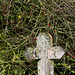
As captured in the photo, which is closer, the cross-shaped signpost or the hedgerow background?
the cross-shaped signpost

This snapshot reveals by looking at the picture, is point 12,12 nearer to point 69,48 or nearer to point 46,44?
point 46,44

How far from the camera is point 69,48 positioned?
146cm

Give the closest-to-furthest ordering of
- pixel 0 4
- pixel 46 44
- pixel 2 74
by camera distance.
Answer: pixel 46 44 → pixel 2 74 → pixel 0 4

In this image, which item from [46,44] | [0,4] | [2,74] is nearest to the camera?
[46,44]

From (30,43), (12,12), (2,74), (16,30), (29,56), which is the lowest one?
(2,74)

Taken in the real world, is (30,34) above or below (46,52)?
above

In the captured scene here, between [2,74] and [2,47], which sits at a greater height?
[2,47]

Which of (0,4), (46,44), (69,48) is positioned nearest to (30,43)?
(46,44)

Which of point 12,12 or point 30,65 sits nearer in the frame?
point 30,65

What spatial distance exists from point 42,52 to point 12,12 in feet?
2.46

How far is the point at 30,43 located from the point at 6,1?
0.60 m

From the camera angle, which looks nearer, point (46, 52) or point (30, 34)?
point (46, 52)

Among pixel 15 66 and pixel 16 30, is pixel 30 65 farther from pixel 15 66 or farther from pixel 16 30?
pixel 16 30

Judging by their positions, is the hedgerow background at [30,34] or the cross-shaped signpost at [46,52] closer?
the cross-shaped signpost at [46,52]
